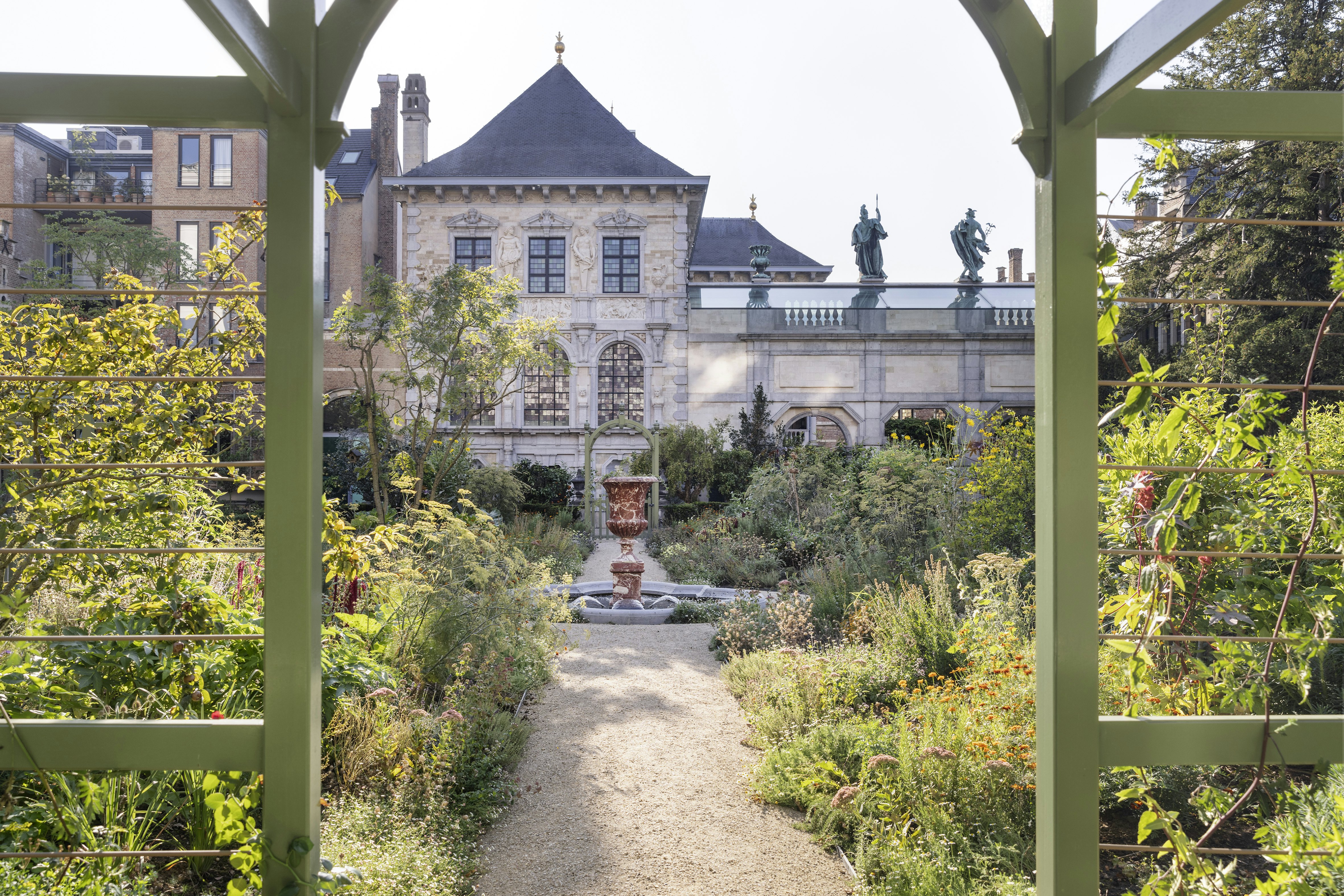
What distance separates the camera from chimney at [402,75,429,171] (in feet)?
67.3

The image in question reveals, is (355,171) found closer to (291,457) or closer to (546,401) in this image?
(546,401)

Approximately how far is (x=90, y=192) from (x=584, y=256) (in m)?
13.3

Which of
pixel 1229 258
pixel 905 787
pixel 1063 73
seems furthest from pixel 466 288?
pixel 1229 258

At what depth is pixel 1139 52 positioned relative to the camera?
125 cm

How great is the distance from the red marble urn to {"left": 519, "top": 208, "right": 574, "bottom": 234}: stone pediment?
38.9ft

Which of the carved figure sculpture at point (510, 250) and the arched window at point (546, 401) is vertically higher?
the carved figure sculpture at point (510, 250)

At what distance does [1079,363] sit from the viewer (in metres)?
1.50

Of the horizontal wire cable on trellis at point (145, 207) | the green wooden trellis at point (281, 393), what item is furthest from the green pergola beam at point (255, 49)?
the horizontal wire cable on trellis at point (145, 207)

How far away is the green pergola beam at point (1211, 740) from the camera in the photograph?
1475 millimetres

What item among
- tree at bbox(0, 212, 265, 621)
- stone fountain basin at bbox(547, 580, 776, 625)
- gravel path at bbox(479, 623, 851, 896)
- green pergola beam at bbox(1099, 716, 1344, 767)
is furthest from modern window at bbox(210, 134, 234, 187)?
green pergola beam at bbox(1099, 716, 1344, 767)

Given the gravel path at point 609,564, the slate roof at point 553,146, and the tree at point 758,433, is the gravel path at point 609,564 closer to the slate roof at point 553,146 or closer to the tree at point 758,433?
the tree at point 758,433

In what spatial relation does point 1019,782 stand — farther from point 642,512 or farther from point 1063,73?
point 642,512

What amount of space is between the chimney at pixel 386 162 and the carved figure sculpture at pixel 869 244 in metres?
12.6

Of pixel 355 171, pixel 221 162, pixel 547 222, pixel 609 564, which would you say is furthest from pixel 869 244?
pixel 221 162
